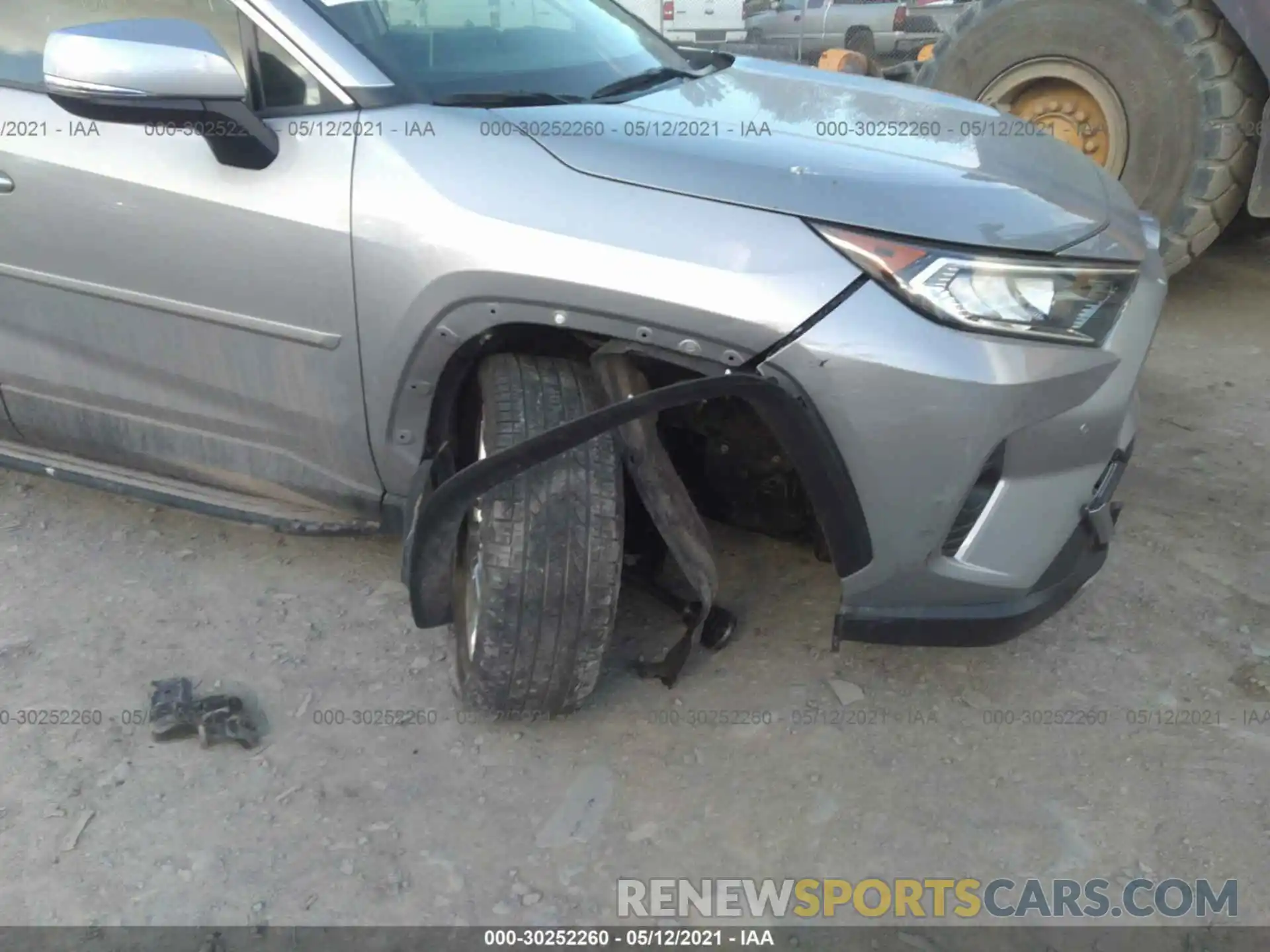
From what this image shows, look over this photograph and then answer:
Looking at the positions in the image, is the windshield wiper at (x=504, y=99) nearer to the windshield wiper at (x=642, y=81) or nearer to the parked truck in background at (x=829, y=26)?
the windshield wiper at (x=642, y=81)

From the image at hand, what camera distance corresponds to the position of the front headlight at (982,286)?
1.76 meters

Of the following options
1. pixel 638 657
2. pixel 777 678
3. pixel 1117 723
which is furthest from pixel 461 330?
pixel 1117 723

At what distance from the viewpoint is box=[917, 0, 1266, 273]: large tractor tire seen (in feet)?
13.2

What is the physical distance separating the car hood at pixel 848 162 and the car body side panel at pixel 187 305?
1.70 ft

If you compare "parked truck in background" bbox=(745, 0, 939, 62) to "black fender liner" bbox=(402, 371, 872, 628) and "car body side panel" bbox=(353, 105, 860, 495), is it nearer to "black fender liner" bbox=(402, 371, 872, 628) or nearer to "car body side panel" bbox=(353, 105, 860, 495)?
"car body side panel" bbox=(353, 105, 860, 495)

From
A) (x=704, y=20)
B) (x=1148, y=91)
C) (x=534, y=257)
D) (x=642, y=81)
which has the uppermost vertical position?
(x=642, y=81)

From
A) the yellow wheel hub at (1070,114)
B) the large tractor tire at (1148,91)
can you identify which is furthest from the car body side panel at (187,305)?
the yellow wheel hub at (1070,114)

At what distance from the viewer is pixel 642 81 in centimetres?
253

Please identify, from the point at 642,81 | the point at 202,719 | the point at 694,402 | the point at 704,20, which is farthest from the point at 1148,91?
the point at 704,20

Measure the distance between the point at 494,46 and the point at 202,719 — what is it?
66.2 inches

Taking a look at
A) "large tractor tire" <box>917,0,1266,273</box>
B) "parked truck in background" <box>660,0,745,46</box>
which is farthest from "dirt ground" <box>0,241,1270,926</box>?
"parked truck in background" <box>660,0,745,46</box>

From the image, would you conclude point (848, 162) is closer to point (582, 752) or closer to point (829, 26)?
point (582, 752)

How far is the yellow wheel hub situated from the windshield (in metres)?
2.33

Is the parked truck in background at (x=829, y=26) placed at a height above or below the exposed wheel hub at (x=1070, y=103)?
below
